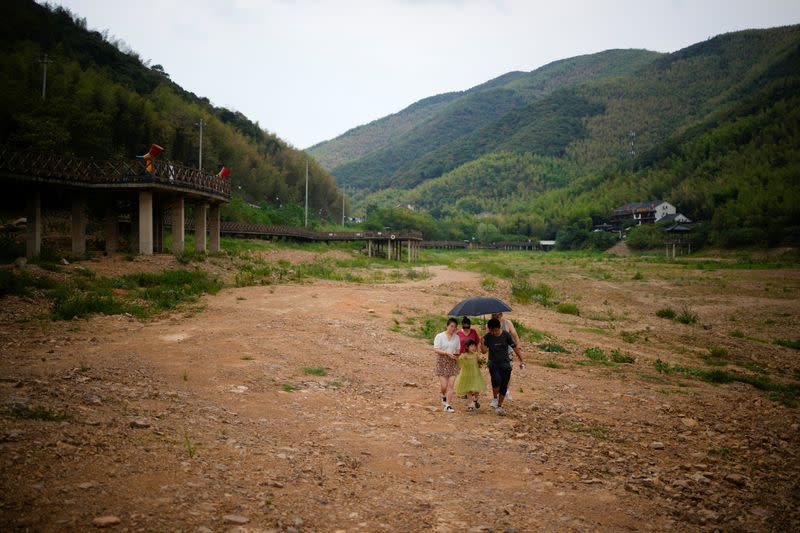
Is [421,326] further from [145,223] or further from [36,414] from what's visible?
[145,223]

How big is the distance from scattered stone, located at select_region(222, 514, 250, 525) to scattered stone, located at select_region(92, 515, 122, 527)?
92 centimetres

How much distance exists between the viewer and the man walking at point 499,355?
915 centimetres

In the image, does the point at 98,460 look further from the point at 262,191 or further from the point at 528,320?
the point at 262,191

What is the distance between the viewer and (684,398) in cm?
1112

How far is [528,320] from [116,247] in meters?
26.1

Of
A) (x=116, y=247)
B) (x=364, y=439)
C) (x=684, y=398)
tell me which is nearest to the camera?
(x=364, y=439)

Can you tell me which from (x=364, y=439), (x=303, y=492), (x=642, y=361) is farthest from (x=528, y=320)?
(x=303, y=492)

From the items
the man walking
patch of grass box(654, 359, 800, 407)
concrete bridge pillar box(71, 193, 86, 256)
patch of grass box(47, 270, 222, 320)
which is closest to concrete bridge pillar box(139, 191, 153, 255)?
concrete bridge pillar box(71, 193, 86, 256)

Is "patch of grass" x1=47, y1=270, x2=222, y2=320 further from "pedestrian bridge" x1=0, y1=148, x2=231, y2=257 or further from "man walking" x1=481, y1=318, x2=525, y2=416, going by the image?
"man walking" x1=481, y1=318, x2=525, y2=416

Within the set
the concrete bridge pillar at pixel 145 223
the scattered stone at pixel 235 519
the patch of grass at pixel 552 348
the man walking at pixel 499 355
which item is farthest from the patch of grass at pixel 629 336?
the concrete bridge pillar at pixel 145 223

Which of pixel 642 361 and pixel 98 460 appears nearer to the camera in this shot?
pixel 98 460

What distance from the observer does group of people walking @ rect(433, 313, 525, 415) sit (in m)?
9.04

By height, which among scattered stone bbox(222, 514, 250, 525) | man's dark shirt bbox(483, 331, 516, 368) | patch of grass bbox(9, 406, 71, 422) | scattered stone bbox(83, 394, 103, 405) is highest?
man's dark shirt bbox(483, 331, 516, 368)

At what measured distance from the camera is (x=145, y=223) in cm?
2838
